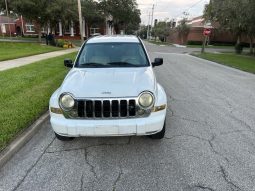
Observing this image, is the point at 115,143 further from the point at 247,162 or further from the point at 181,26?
the point at 181,26

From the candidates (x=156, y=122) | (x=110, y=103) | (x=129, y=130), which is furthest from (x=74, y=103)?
(x=156, y=122)

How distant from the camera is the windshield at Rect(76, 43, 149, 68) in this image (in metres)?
5.07

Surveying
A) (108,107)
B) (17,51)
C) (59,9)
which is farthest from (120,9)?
(108,107)

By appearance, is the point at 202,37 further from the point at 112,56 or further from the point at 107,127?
the point at 107,127

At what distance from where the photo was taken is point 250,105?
6832mm

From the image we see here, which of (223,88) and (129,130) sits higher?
(129,130)

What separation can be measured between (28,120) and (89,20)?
5156cm

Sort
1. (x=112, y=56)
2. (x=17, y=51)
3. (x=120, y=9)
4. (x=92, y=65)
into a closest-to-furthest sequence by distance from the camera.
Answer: (x=92, y=65)
(x=112, y=56)
(x=17, y=51)
(x=120, y=9)

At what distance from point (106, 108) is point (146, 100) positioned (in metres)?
0.61

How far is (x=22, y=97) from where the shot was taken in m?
6.52

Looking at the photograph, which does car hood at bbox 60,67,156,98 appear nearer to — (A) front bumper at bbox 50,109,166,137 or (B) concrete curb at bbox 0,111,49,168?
(A) front bumper at bbox 50,109,166,137

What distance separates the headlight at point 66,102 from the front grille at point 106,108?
0.38ft

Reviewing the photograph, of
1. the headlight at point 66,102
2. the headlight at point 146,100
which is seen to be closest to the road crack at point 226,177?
the headlight at point 146,100

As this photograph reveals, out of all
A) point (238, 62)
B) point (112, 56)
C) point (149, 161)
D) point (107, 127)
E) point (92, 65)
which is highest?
point (112, 56)
